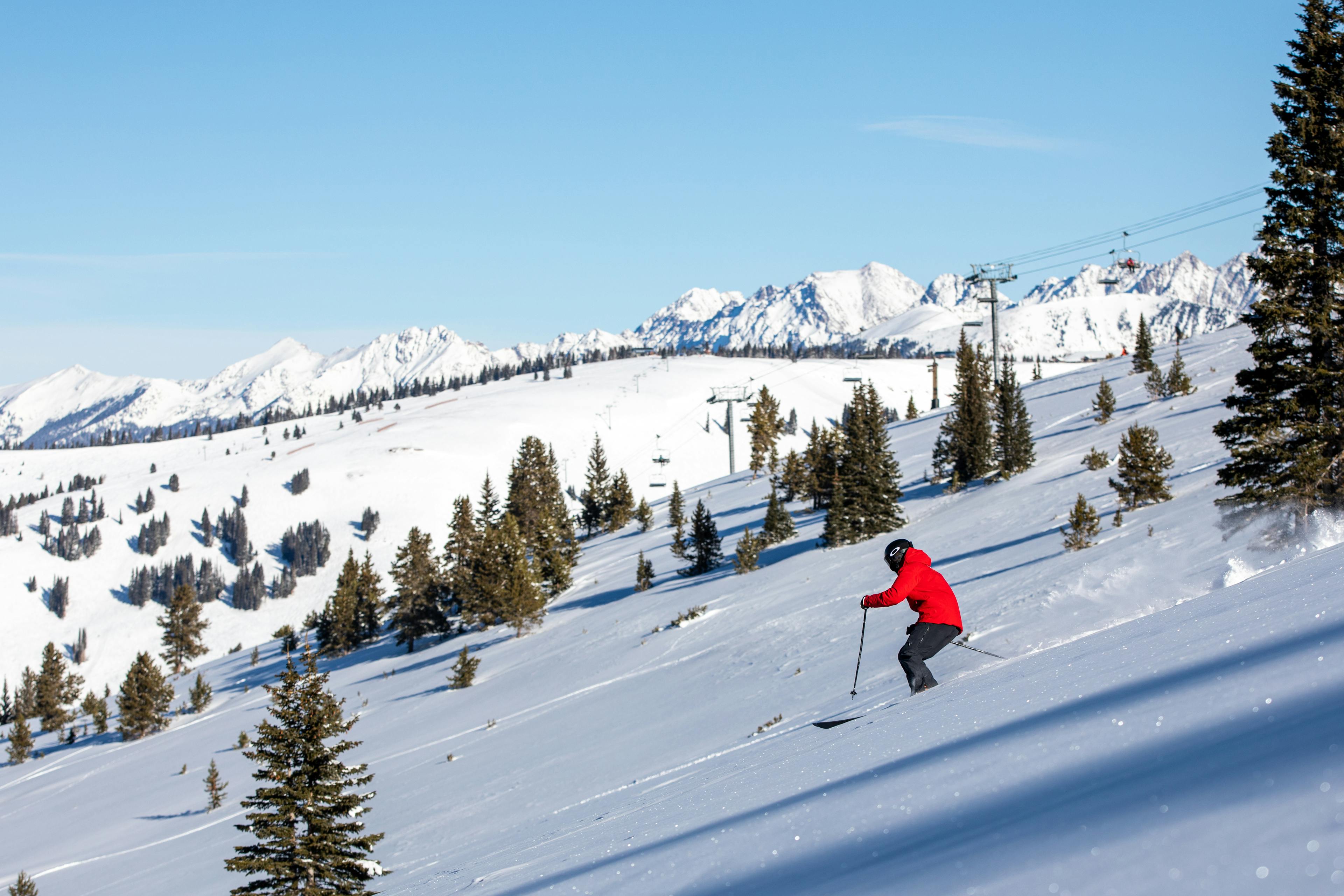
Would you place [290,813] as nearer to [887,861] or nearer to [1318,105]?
[887,861]

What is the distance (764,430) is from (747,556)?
189 feet

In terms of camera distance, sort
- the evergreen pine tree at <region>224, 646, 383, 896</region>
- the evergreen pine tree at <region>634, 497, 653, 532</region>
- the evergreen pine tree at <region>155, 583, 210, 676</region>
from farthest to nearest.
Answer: the evergreen pine tree at <region>155, 583, 210, 676</region>, the evergreen pine tree at <region>634, 497, 653, 532</region>, the evergreen pine tree at <region>224, 646, 383, 896</region>

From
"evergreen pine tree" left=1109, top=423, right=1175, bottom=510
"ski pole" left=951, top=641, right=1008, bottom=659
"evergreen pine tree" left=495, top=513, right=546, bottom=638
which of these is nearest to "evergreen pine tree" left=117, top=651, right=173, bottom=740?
"evergreen pine tree" left=495, top=513, right=546, bottom=638

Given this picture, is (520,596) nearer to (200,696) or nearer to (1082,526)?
(200,696)

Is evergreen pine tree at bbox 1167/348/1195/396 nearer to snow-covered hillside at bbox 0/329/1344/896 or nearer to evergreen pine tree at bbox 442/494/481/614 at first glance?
snow-covered hillside at bbox 0/329/1344/896

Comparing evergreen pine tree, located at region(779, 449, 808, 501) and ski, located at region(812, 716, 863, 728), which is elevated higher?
ski, located at region(812, 716, 863, 728)

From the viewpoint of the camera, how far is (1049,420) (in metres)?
57.0

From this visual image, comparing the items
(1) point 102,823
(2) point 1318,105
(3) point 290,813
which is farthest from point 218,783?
(2) point 1318,105

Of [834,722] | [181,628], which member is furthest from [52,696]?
[834,722]

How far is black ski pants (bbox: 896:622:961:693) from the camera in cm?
1034

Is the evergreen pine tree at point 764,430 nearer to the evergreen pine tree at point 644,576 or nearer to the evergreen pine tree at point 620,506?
the evergreen pine tree at point 620,506

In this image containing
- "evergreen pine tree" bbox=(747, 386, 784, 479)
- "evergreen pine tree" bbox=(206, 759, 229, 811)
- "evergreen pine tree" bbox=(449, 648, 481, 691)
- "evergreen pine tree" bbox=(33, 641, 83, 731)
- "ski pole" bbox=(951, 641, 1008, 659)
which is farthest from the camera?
"evergreen pine tree" bbox=(747, 386, 784, 479)

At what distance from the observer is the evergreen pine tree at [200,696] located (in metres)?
59.5

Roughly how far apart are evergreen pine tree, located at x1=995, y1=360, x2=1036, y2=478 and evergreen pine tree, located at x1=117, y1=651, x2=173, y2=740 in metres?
50.8
